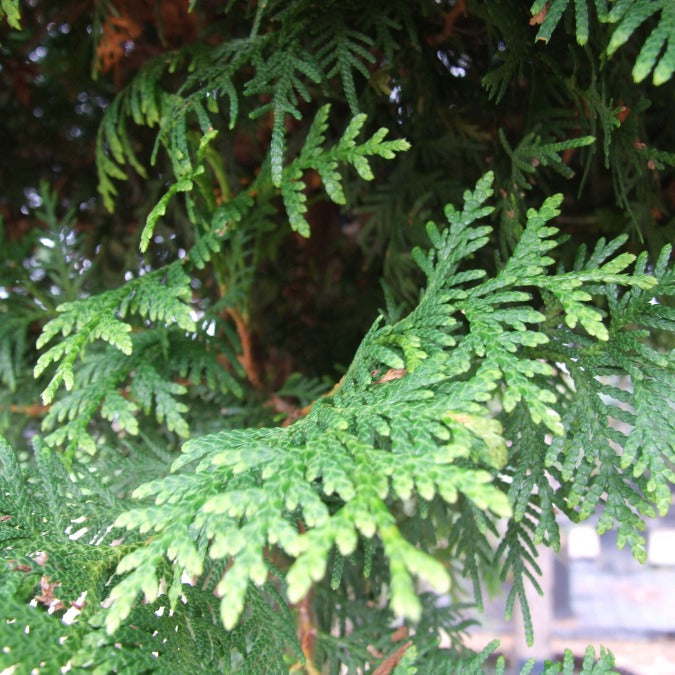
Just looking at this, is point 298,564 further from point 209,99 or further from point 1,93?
point 1,93

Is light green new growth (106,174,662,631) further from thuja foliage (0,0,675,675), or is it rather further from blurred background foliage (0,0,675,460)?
blurred background foliage (0,0,675,460)

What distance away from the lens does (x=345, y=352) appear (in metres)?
1.38

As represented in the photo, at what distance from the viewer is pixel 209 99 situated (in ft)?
2.72

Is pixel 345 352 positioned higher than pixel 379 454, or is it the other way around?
pixel 345 352

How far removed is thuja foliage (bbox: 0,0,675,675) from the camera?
58 centimetres

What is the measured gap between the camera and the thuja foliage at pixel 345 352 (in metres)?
0.58

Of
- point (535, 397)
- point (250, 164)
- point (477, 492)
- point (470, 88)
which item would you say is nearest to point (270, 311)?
point (250, 164)

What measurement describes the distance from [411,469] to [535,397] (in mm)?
162

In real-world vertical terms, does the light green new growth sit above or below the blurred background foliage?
below

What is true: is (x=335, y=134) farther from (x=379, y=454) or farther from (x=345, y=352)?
(x=379, y=454)

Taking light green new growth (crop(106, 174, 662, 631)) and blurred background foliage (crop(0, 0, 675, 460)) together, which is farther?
blurred background foliage (crop(0, 0, 675, 460))

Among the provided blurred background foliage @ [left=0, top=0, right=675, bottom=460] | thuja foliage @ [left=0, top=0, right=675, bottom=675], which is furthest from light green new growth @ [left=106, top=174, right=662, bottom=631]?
blurred background foliage @ [left=0, top=0, right=675, bottom=460]

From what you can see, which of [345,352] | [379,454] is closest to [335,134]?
[345,352]

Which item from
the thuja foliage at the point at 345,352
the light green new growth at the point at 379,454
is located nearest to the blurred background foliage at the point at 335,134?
the thuja foliage at the point at 345,352
